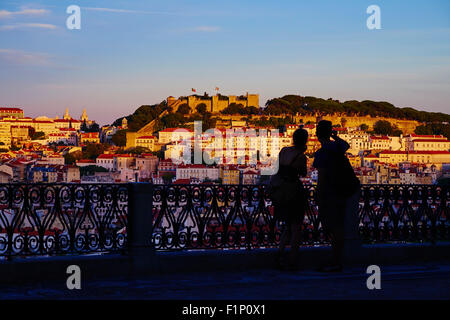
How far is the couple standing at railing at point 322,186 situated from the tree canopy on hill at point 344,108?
15512 cm

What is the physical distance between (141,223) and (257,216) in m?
1.11

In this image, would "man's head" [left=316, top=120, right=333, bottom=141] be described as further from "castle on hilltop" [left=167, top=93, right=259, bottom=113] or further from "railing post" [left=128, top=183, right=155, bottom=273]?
"castle on hilltop" [left=167, top=93, right=259, bottom=113]

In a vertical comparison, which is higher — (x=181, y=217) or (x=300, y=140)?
(x=300, y=140)

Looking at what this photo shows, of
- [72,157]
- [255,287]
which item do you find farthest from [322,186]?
[72,157]

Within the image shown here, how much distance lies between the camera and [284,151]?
5.96 metres

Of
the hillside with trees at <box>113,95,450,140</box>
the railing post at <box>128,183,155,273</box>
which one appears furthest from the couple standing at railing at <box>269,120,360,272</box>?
the hillside with trees at <box>113,95,450,140</box>

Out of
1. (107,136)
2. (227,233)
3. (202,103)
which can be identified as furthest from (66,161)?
(227,233)

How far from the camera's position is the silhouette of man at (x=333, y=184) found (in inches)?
235

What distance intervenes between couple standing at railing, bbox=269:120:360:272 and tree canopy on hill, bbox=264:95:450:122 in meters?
155

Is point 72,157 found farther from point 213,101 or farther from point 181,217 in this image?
point 181,217

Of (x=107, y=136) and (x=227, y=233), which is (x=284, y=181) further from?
(x=107, y=136)

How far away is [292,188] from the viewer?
5.99 m

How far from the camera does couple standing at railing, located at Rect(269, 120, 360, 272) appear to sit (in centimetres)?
596
